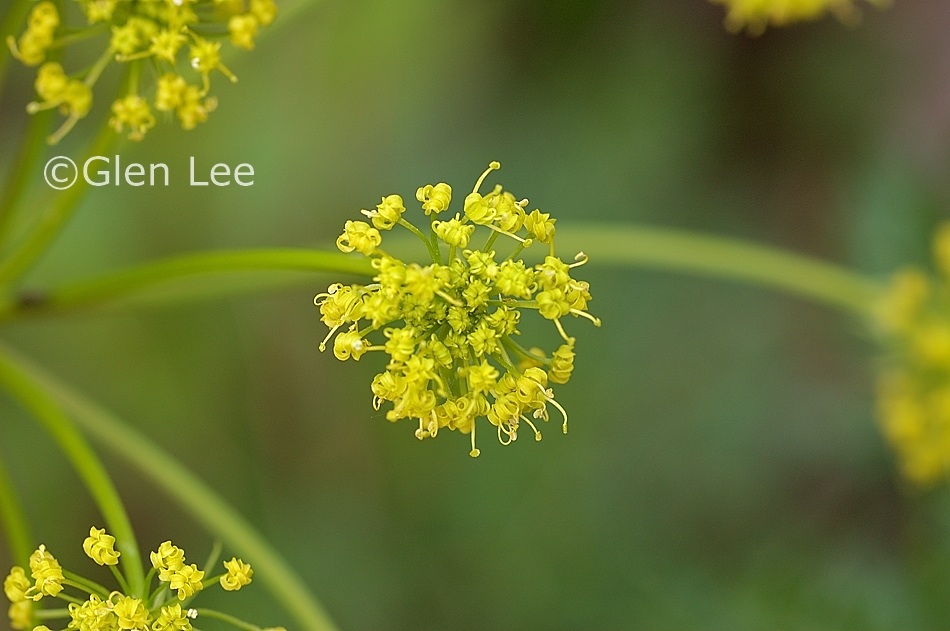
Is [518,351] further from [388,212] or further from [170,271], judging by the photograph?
[170,271]

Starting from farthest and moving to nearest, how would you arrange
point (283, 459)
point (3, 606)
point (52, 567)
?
point (283, 459) < point (3, 606) < point (52, 567)

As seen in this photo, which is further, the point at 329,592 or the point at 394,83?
the point at 394,83

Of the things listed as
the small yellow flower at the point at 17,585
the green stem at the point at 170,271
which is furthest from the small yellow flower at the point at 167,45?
the small yellow flower at the point at 17,585

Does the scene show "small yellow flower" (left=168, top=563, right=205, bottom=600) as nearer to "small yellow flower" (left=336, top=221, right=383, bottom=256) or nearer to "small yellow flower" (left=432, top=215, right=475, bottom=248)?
"small yellow flower" (left=336, top=221, right=383, bottom=256)

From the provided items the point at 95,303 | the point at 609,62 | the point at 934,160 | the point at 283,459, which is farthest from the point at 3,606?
the point at 934,160

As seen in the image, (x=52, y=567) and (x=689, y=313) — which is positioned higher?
(x=689, y=313)

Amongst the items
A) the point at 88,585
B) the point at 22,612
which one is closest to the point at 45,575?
the point at 88,585

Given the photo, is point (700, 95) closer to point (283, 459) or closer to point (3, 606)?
point (283, 459)
